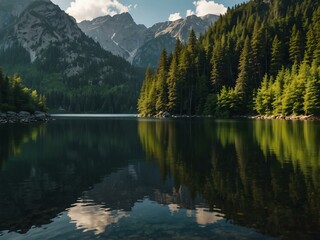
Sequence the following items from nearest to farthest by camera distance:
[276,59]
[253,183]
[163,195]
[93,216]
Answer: [93,216] → [163,195] → [253,183] → [276,59]

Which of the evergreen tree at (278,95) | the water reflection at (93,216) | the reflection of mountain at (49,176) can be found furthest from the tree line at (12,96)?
the water reflection at (93,216)

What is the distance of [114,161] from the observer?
29.3m

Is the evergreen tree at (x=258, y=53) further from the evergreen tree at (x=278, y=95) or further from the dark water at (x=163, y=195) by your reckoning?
the dark water at (x=163, y=195)

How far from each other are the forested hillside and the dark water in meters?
77.9

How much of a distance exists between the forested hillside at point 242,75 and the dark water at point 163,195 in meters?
77.9

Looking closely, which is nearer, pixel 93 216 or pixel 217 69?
pixel 93 216

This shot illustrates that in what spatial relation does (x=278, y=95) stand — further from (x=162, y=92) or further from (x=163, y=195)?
(x=163, y=195)

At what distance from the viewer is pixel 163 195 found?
17875 millimetres

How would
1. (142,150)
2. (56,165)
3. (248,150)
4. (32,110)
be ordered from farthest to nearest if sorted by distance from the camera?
(32,110)
(142,150)
(248,150)
(56,165)

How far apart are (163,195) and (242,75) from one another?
117 metres

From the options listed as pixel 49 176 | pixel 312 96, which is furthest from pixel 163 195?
pixel 312 96

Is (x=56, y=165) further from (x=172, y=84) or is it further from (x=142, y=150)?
(x=172, y=84)

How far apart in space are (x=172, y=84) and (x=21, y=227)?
128 metres

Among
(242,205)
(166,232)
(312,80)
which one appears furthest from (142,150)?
(312,80)
